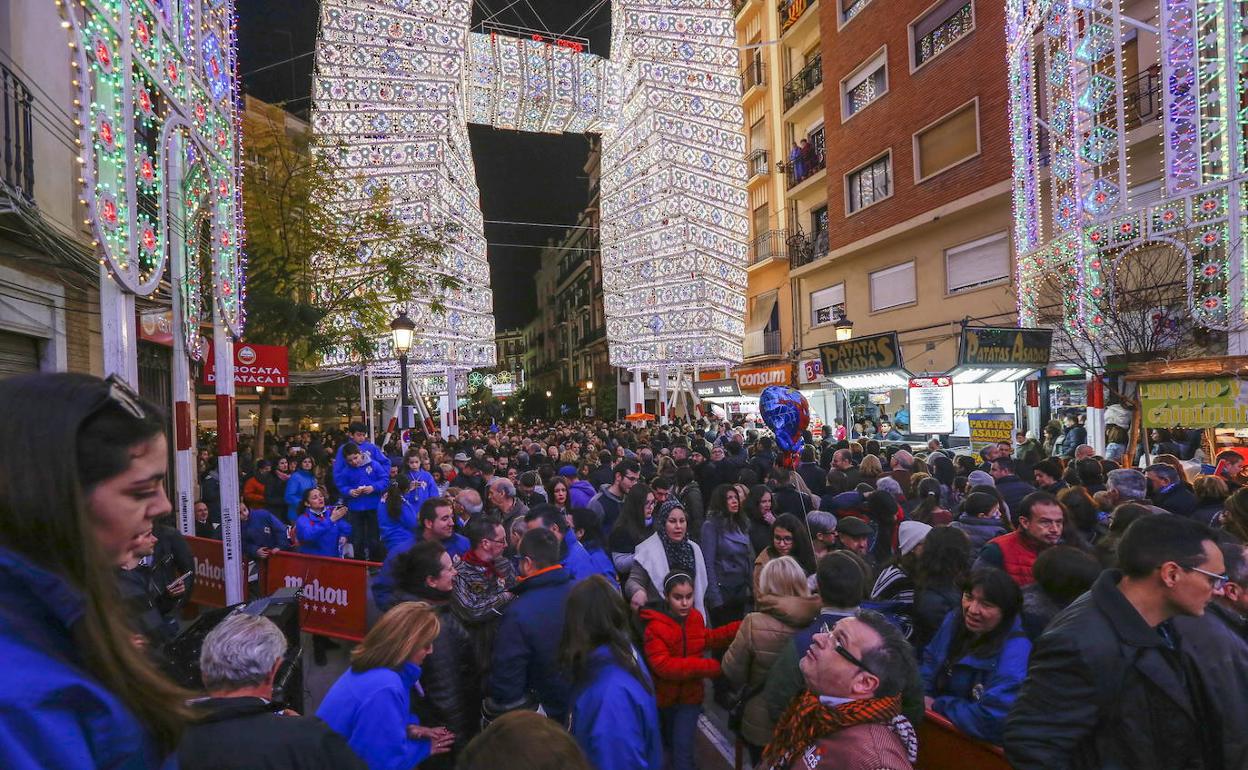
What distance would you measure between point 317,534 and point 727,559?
446cm

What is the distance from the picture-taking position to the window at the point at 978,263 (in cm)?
1839

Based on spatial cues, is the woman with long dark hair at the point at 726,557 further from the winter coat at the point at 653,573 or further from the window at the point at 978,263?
the window at the point at 978,263

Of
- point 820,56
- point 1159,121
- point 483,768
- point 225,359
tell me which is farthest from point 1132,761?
point 820,56

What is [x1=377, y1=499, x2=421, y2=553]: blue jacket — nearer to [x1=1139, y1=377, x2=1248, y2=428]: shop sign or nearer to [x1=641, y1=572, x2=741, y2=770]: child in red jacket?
[x1=641, y1=572, x2=741, y2=770]: child in red jacket

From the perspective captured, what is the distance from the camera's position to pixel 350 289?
1698 centimetres

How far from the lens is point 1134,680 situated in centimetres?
235

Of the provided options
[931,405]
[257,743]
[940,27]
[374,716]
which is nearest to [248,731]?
[257,743]

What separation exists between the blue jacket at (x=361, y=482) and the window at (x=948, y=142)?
1710 cm

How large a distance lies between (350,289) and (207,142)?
388 inches

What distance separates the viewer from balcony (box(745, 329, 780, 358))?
101ft

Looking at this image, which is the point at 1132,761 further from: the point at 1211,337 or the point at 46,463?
the point at 1211,337

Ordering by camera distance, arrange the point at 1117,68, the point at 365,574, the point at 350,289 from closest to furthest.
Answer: the point at 365,574, the point at 1117,68, the point at 350,289

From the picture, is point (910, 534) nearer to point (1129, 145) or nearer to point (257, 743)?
point (257, 743)

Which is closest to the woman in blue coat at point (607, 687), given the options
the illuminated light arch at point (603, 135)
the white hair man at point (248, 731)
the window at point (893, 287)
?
the white hair man at point (248, 731)
